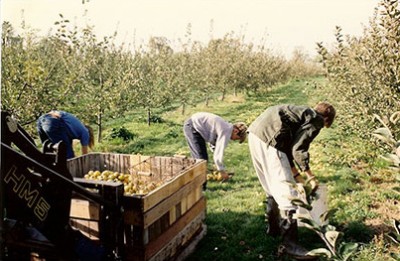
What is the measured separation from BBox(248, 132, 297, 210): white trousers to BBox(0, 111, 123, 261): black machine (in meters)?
2.05

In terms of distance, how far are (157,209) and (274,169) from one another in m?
1.54

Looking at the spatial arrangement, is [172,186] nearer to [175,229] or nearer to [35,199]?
[175,229]

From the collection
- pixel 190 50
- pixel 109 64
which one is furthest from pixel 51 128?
pixel 190 50

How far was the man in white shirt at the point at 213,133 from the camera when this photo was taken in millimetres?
6431

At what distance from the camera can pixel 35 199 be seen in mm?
2928

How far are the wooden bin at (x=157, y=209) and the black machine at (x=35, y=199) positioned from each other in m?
0.27

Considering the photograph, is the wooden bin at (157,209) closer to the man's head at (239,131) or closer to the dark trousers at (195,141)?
the man's head at (239,131)

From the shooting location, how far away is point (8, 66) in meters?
9.20

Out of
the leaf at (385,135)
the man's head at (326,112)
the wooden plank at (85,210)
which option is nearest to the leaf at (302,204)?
the leaf at (385,135)

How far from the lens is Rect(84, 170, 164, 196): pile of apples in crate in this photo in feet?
15.6

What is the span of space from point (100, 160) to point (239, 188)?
8.94 feet

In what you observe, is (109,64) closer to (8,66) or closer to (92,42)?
(92,42)

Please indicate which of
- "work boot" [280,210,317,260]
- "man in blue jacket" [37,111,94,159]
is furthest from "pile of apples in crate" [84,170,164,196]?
"work boot" [280,210,317,260]

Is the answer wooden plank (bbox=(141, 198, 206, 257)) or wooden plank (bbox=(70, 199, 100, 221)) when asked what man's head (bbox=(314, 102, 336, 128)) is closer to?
wooden plank (bbox=(141, 198, 206, 257))
